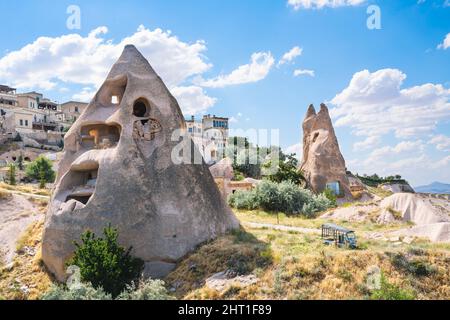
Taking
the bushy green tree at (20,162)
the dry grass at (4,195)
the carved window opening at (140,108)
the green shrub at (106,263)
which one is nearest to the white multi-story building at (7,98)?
the bushy green tree at (20,162)

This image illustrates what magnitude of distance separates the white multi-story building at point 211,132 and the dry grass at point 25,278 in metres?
50.8

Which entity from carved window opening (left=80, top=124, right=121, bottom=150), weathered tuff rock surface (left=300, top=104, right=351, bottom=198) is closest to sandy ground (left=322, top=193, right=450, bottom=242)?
weathered tuff rock surface (left=300, top=104, right=351, bottom=198)

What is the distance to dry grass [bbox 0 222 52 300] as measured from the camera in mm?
15148

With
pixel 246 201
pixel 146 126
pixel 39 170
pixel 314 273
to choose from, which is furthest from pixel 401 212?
pixel 39 170

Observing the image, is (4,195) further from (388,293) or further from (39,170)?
(39,170)

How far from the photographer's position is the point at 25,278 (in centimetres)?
1620

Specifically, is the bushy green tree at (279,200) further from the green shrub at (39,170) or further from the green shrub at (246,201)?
the green shrub at (39,170)

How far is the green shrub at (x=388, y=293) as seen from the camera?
11.0m

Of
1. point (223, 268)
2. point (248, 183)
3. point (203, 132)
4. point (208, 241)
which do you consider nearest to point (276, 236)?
point (208, 241)

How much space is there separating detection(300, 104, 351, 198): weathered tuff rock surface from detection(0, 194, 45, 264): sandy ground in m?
28.1

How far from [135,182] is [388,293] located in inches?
385

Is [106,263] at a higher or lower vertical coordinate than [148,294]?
higher

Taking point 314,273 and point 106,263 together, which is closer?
point 314,273

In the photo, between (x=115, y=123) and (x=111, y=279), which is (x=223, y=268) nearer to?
(x=111, y=279)
